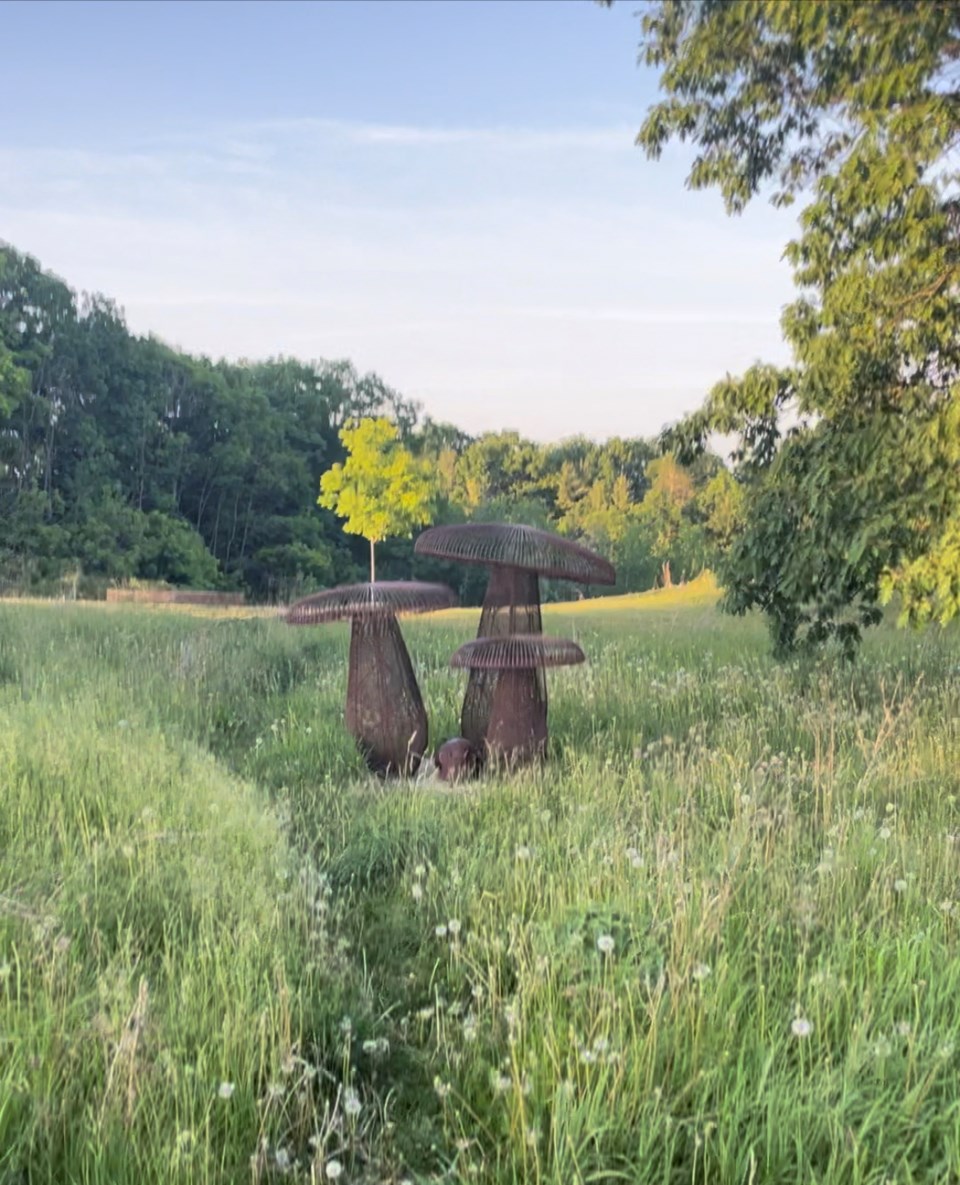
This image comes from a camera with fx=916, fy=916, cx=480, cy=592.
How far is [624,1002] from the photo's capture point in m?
2.47

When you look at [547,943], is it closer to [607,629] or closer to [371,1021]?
[371,1021]

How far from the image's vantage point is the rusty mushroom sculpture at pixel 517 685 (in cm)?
545

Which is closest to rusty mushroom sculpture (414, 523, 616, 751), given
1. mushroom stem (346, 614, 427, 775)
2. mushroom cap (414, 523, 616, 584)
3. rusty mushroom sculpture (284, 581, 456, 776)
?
mushroom cap (414, 523, 616, 584)

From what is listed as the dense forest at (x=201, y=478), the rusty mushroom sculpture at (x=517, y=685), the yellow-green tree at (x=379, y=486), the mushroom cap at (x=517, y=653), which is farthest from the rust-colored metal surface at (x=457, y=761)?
the yellow-green tree at (x=379, y=486)

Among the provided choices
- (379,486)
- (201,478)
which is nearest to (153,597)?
(379,486)

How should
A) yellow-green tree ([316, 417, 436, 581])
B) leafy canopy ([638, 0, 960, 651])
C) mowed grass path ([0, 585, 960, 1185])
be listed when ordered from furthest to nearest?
1. yellow-green tree ([316, 417, 436, 581])
2. leafy canopy ([638, 0, 960, 651])
3. mowed grass path ([0, 585, 960, 1185])

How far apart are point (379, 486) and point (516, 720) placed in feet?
67.2

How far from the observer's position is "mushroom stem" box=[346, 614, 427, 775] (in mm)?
6152

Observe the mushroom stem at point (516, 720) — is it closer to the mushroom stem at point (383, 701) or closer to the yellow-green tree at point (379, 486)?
the mushroom stem at point (383, 701)

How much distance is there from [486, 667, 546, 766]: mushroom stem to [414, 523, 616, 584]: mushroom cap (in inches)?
28.2

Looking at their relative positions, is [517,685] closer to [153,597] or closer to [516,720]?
[516,720]

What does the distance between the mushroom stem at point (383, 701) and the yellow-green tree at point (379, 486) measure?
18296 mm

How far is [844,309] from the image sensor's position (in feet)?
18.8

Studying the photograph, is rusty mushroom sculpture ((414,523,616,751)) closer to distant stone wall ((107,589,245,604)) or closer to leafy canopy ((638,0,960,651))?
leafy canopy ((638,0,960,651))
